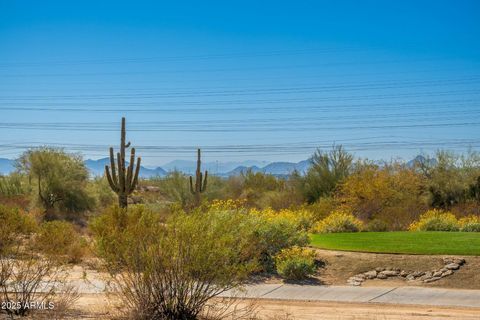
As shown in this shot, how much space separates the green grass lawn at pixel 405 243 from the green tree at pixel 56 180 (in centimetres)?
2260

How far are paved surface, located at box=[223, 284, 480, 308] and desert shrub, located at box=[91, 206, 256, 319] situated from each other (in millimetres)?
3594

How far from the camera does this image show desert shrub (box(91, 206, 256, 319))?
1099cm

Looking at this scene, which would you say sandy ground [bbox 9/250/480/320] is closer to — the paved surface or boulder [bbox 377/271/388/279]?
boulder [bbox 377/271/388/279]

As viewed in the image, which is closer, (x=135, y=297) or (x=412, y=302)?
(x=135, y=297)

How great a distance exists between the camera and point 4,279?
1179cm

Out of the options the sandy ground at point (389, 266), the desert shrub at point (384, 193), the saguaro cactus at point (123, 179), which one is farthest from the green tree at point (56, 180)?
the sandy ground at point (389, 266)

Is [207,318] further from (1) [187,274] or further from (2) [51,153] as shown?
(2) [51,153]

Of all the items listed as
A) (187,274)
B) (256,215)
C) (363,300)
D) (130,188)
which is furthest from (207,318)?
(130,188)

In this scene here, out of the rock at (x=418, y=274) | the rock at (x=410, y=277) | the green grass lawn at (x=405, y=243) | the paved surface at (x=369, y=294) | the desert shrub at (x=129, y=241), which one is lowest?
the paved surface at (x=369, y=294)

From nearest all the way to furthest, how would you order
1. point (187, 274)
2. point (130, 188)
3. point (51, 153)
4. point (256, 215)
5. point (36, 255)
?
point (187, 274) → point (36, 255) → point (256, 215) → point (130, 188) → point (51, 153)

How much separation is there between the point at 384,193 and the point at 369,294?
2289 cm

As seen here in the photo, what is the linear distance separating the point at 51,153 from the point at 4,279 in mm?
34214

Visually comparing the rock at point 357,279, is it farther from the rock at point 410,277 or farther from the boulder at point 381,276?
the rock at point 410,277

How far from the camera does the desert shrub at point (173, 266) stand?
10992 millimetres
